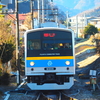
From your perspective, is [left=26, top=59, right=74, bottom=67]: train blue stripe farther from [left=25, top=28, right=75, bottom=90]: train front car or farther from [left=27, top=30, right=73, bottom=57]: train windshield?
[left=27, top=30, right=73, bottom=57]: train windshield

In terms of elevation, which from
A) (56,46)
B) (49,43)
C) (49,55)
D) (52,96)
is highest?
(49,43)

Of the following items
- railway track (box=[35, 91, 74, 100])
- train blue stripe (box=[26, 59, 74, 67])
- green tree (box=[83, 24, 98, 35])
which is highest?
green tree (box=[83, 24, 98, 35])

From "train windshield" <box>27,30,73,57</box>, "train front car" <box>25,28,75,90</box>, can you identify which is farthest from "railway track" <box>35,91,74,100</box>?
"train windshield" <box>27,30,73,57</box>

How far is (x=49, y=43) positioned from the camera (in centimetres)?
1162

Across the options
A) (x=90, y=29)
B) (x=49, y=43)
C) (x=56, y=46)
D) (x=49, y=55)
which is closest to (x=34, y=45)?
(x=49, y=43)

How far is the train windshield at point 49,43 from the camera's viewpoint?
11.6 m

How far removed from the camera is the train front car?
11500 millimetres

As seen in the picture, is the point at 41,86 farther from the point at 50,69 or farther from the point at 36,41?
the point at 36,41

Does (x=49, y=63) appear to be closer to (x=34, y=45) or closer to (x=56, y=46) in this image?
(x=56, y=46)

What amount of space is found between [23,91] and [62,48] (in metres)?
3.05

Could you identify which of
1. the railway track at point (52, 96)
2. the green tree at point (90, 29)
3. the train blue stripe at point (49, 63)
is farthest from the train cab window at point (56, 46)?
A: the green tree at point (90, 29)

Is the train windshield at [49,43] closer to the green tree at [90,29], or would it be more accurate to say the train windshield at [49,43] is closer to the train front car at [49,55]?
the train front car at [49,55]

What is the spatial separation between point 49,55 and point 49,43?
58 cm

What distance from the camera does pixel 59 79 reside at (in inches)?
469
